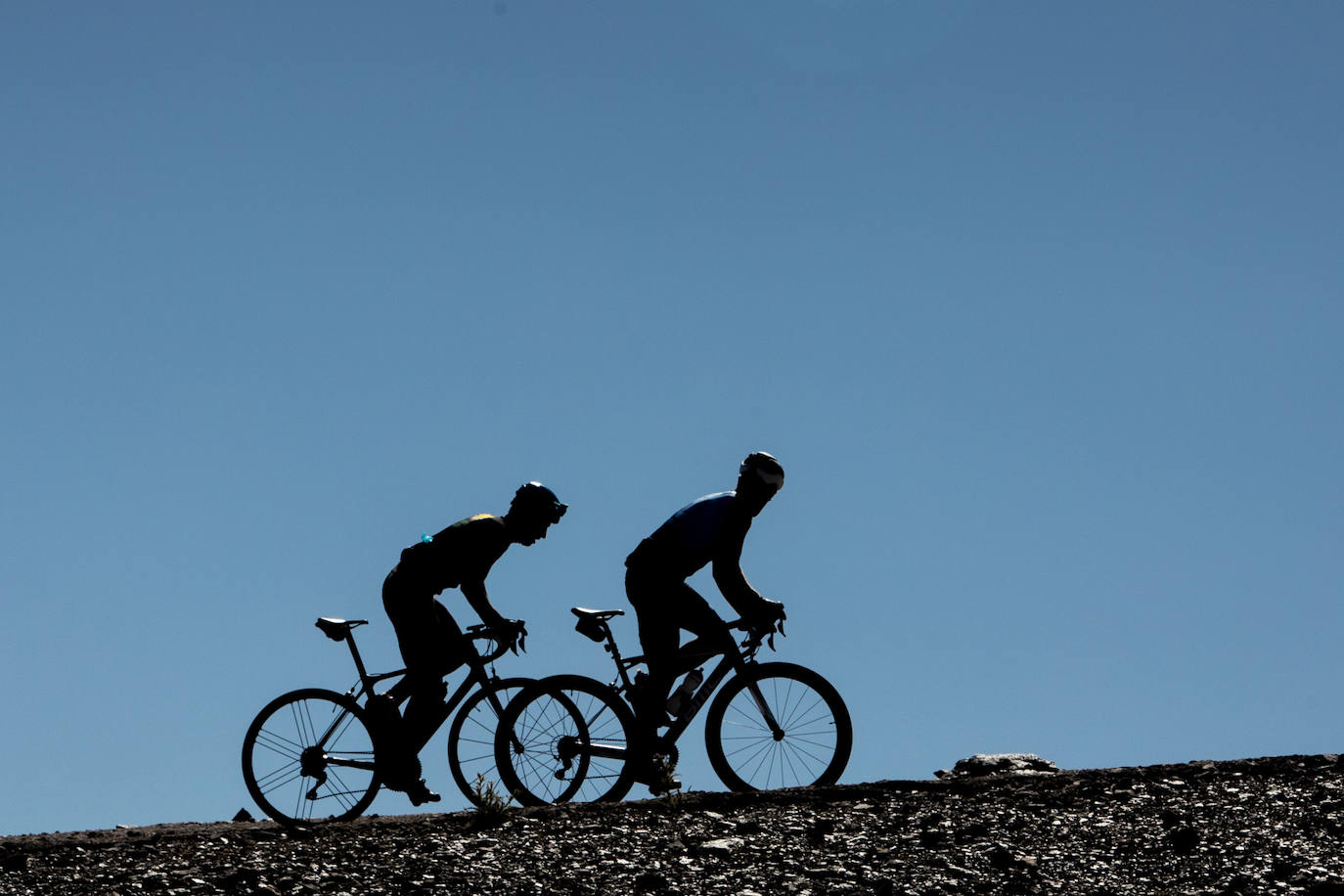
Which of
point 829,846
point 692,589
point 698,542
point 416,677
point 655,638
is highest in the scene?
point 698,542

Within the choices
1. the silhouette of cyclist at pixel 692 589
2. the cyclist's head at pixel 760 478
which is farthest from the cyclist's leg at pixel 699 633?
the cyclist's head at pixel 760 478

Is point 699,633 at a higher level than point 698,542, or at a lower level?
lower

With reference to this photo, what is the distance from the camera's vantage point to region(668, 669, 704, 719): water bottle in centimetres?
1176

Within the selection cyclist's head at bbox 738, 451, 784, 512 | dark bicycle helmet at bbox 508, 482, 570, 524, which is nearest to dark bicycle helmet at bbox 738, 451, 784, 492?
cyclist's head at bbox 738, 451, 784, 512

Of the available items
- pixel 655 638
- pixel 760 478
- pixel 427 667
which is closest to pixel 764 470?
pixel 760 478

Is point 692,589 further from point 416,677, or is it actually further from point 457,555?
point 416,677

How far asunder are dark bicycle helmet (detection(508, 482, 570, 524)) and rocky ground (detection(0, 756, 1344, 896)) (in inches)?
81.2

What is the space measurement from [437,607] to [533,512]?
984 mm

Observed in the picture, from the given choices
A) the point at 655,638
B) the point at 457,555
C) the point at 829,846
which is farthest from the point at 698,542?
the point at 829,846

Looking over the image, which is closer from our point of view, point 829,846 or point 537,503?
point 829,846

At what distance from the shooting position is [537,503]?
38.5 ft

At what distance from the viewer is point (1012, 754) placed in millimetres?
13477

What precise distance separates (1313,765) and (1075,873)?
306cm

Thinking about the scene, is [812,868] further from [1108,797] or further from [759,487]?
[759,487]
